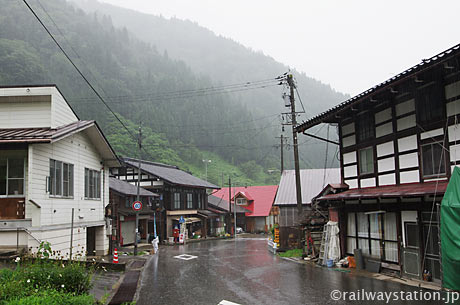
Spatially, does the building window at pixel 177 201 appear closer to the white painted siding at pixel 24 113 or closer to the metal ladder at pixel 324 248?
the metal ladder at pixel 324 248

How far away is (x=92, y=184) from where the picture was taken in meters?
20.1

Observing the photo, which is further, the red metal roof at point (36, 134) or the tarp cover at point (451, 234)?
the red metal roof at point (36, 134)

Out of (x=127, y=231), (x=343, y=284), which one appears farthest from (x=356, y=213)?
(x=127, y=231)

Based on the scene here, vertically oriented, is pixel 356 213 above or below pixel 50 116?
below

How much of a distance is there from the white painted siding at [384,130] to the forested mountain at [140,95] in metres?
54.8

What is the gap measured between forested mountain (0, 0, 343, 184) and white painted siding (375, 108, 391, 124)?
180 ft

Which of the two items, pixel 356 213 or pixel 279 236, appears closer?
pixel 356 213

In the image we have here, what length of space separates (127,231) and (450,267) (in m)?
25.5

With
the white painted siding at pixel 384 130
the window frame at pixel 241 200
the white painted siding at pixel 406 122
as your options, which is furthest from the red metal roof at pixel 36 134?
the window frame at pixel 241 200

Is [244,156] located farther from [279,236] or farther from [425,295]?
[425,295]

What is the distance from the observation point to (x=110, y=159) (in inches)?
859

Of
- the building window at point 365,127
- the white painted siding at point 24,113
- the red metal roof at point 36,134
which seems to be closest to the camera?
the red metal roof at point 36,134

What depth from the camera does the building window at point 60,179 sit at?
15.5 meters

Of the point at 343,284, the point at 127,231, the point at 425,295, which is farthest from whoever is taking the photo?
the point at 127,231
